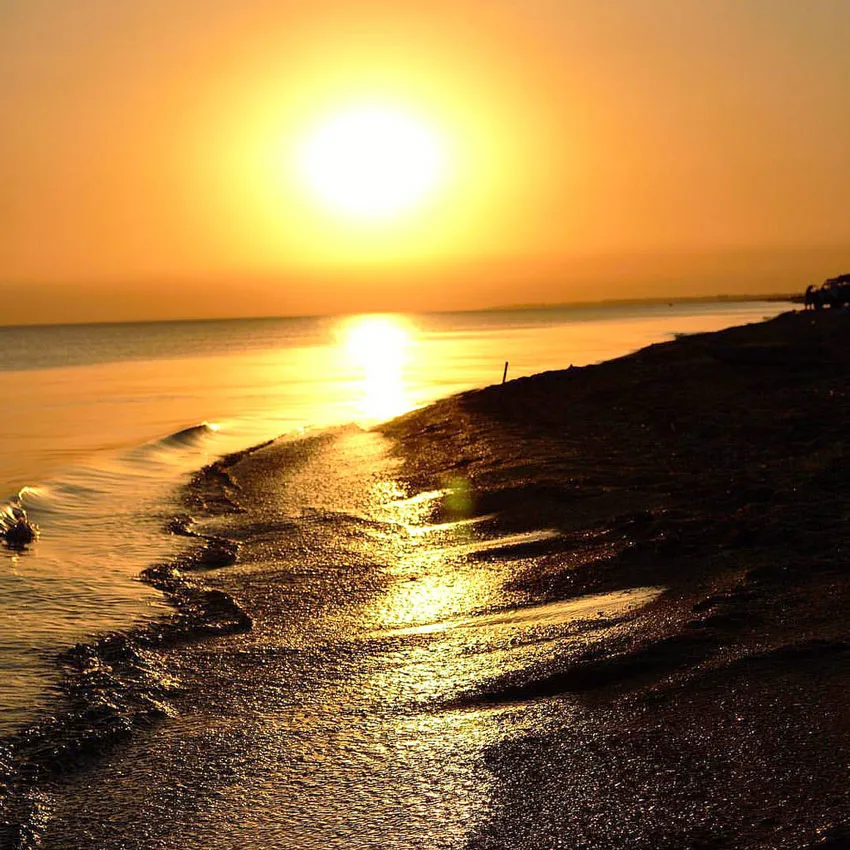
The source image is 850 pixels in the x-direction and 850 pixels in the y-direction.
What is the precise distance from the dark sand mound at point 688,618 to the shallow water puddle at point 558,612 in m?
0.26

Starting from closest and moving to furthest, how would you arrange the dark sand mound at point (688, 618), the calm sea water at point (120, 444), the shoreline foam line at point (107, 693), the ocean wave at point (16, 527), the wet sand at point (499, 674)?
1. the dark sand mound at point (688, 618)
2. the wet sand at point (499, 674)
3. the shoreline foam line at point (107, 693)
4. the calm sea water at point (120, 444)
5. the ocean wave at point (16, 527)

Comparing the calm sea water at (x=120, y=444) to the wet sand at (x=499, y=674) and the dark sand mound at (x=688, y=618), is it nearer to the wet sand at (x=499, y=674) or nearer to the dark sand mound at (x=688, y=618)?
the wet sand at (x=499, y=674)

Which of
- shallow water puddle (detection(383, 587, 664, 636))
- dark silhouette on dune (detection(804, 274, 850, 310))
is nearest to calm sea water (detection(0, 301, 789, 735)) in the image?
shallow water puddle (detection(383, 587, 664, 636))

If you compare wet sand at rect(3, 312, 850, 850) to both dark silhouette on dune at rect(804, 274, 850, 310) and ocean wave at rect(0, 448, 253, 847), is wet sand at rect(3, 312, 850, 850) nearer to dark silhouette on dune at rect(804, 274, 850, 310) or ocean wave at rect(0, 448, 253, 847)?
ocean wave at rect(0, 448, 253, 847)

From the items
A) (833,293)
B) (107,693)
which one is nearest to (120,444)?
(107,693)

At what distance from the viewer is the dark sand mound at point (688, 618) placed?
17.2 ft

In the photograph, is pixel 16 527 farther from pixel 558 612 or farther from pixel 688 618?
pixel 688 618

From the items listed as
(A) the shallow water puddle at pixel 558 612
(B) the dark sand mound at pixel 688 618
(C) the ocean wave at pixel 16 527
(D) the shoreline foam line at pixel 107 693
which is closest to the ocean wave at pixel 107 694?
(D) the shoreline foam line at pixel 107 693

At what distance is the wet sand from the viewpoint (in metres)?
5.42

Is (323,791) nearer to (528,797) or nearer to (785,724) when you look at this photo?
(528,797)

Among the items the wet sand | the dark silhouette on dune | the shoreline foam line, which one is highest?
the dark silhouette on dune

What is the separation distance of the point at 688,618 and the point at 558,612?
52.2 inches

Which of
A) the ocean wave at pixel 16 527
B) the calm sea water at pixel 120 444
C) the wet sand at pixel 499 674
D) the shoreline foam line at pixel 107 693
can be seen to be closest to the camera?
the wet sand at pixel 499 674

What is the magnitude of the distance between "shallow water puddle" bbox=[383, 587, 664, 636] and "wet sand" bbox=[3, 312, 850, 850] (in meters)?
0.04
